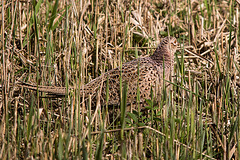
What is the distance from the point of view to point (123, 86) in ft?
13.5

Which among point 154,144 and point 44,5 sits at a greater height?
point 44,5

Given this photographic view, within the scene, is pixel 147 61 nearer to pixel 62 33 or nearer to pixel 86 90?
pixel 86 90

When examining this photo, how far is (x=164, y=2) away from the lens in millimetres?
6457

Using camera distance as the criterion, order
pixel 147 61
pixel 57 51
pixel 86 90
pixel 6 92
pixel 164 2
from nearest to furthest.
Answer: pixel 6 92, pixel 86 90, pixel 147 61, pixel 57 51, pixel 164 2

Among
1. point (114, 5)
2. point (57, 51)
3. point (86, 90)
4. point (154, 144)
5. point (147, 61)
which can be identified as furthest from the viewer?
point (114, 5)

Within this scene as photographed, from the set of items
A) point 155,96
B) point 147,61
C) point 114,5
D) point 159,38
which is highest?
point 114,5

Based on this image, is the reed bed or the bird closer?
the reed bed

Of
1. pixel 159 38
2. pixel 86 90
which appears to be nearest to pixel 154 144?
pixel 86 90

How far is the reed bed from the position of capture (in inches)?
124

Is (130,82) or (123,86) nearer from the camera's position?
(123,86)

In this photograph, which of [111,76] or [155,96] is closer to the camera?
[155,96]

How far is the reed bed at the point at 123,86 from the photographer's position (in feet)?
10.4

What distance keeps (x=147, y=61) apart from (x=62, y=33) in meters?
1.25

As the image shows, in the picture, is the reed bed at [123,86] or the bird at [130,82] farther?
the bird at [130,82]
